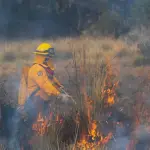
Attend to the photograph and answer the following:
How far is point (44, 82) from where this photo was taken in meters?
5.45

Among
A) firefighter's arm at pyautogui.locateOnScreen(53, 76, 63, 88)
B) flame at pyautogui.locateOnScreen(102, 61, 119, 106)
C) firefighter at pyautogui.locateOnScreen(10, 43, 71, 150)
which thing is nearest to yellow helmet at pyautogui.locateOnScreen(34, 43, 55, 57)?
firefighter at pyautogui.locateOnScreen(10, 43, 71, 150)

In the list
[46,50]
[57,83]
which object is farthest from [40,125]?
[46,50]

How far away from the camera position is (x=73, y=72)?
18.0 feet

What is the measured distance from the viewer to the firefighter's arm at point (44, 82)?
544cm

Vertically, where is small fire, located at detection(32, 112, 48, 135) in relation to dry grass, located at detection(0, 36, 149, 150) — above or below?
below

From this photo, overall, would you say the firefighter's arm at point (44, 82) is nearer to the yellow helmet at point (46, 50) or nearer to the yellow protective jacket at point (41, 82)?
the yellow protective jacket at point (41, 82)

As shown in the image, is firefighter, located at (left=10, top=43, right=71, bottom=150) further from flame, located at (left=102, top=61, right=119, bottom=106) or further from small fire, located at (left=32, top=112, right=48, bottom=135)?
flame, located at (left=102, top=61, right=119, bottom=106)

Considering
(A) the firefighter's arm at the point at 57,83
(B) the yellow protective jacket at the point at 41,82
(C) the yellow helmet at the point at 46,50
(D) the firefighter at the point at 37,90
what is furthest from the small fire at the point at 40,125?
(C) the yellow helmet at the point at 46,50

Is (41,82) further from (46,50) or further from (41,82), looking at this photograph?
(46,50)

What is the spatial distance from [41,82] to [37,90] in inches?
3.9

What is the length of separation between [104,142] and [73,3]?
1.51 metres

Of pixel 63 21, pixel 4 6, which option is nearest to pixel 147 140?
pixel 63 21

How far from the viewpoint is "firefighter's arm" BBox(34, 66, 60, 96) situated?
5.44 meters

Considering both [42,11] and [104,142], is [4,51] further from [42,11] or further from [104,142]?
[104,142]
